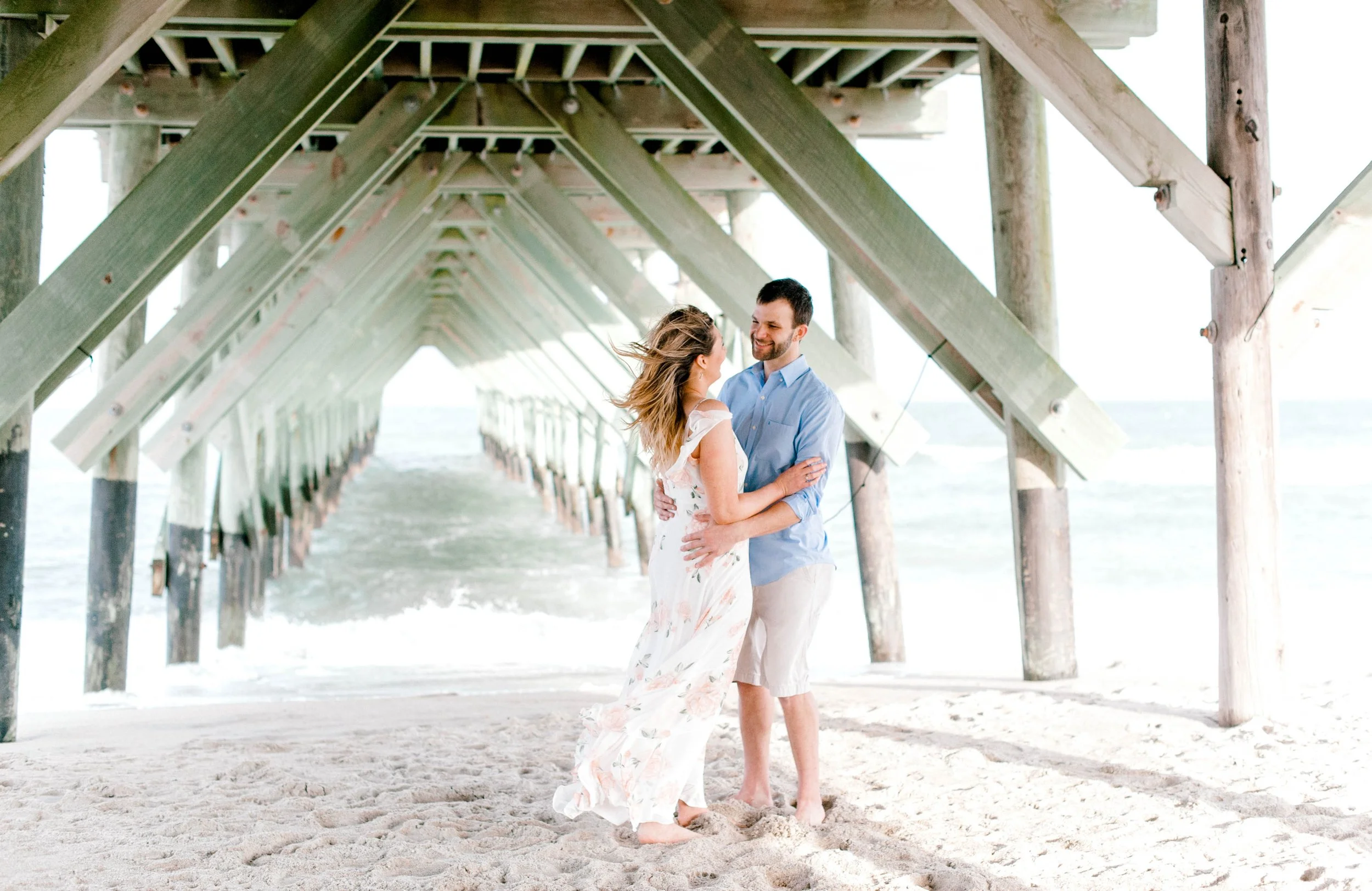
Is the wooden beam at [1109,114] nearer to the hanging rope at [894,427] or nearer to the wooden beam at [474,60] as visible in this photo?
the hanging rope at [894,427]

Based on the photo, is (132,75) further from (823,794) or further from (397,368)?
(397,368)

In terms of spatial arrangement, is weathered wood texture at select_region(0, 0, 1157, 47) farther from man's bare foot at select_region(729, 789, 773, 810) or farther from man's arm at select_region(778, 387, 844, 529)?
man's bare foot at select_region(729, 789, 773, 810)

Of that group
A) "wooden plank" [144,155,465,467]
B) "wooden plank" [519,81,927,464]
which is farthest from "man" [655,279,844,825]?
"wooden plank" [144,155,465,467]

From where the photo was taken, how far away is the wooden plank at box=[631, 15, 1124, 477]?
4.31m

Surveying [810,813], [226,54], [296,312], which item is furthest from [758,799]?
[296,312]

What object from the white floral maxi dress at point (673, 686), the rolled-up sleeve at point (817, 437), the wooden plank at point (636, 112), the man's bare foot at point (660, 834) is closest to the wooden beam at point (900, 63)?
the wooden plank at point (636, 112)

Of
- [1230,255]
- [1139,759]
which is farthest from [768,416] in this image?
[1230,255]

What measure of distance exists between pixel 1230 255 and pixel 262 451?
8.81 metres

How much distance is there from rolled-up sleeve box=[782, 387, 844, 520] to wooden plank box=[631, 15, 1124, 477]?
156 cm

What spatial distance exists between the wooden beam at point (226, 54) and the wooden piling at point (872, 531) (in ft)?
10.4

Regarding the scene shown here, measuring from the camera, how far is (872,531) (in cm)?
655

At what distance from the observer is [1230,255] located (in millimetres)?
3812

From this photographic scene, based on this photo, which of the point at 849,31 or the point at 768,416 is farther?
the point at 849,31

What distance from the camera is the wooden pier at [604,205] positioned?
12.5ft
